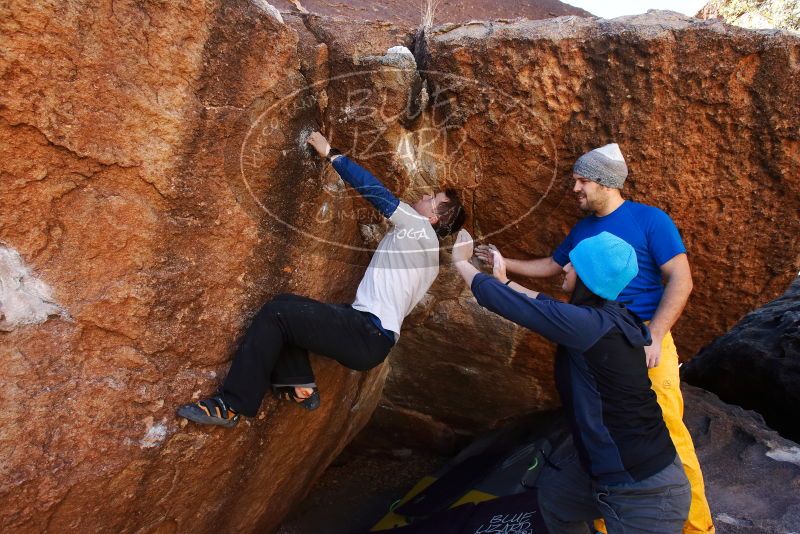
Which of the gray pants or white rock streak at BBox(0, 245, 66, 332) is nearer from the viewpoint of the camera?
white rock streak at BBox(0, 245, 66, 332)

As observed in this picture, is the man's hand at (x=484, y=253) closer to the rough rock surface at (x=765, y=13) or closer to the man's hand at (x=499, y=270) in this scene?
the man's hand at (x=499, y=270)

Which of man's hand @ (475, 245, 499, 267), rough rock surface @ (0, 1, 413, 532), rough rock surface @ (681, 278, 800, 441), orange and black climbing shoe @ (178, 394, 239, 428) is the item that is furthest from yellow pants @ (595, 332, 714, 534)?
rough rock surface @ (681, 278, 800, 441)

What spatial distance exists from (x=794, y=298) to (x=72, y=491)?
4.69 meters

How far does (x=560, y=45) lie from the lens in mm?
2443

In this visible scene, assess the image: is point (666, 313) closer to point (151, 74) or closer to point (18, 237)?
point (151, 74)

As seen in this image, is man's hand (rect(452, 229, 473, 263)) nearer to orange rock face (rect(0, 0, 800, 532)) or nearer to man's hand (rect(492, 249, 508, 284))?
man's hand (rect(492, 249, 508, 284))

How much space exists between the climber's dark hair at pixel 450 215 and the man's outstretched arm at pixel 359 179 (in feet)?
1.35

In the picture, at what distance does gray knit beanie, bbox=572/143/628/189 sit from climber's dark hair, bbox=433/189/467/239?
59 centimetres

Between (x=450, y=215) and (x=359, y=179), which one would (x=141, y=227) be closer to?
(x=359, y=179)

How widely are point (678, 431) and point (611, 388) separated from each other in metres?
0.54

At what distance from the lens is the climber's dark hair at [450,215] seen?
283 centimetres

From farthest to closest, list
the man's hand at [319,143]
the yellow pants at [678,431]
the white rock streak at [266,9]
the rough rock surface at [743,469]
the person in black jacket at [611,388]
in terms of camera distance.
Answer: the rough rock surface at [743,469] → the man's hand at [319,143] → the yellow pants at [678,431] → the white rock streak at [266,9] → the person in black jacket at [611,388]

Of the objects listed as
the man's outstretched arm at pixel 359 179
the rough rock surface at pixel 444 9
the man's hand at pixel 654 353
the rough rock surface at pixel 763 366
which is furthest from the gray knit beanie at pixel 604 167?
the rough rock surface at pixel 763 366

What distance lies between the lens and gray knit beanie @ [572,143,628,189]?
2.44 meters
